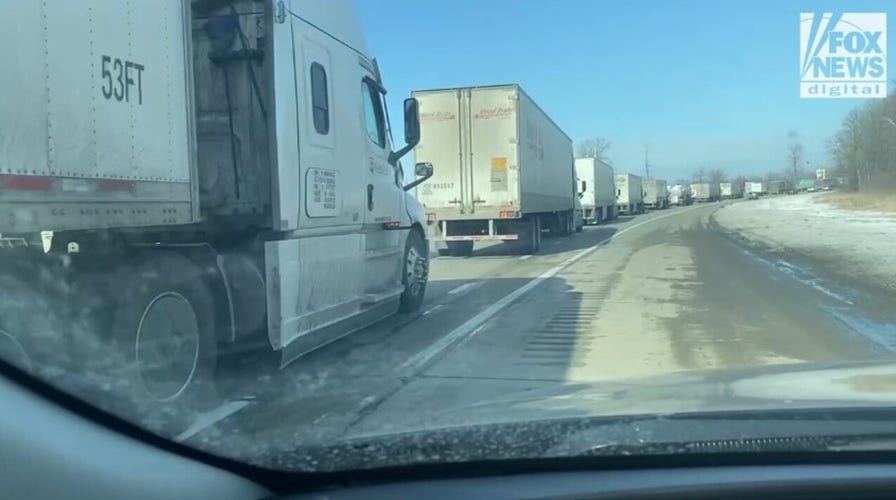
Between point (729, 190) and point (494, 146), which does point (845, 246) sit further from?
point (729, 190)

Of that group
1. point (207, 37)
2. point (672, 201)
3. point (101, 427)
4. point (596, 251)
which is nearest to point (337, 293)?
point (207, 37)

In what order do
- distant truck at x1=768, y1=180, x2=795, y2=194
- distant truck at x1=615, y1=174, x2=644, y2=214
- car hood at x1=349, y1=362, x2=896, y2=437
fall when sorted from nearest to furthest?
car hood at x1=349, y1=362, x2=896, y2=437
distant truck at x1=615, y1=174, x2=644, y2=214
distant truck at x1=768, y1=180, x2=795, y2=194

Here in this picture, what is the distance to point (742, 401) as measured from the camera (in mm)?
2600

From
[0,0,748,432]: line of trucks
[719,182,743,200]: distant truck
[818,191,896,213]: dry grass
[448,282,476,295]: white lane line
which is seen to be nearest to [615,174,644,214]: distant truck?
[818,191,896,213]: dry grass

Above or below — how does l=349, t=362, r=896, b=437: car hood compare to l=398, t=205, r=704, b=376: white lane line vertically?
above

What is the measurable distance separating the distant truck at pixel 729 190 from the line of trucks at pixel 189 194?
381 feet

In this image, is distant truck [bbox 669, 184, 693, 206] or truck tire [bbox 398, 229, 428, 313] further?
distant truck [bbox 669, 184, 693, 206]

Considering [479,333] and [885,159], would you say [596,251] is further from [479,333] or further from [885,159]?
[885,159]

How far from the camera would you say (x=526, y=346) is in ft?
25.5

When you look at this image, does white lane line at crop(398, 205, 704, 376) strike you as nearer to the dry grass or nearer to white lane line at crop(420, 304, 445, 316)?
white lane line at crop(420, 304, 445, 316)

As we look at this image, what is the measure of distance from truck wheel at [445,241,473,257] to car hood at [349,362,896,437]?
17.6 meters

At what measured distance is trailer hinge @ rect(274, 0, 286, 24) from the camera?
6023 millimetres

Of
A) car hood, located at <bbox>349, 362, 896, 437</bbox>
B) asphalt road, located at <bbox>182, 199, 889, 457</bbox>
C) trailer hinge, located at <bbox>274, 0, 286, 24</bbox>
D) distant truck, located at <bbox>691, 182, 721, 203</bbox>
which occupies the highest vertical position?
distant truck, located at <bbox>691, 182, 721, 203</bbox>

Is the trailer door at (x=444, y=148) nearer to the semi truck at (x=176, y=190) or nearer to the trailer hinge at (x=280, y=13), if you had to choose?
the semi truck at (x=176, y=190)
